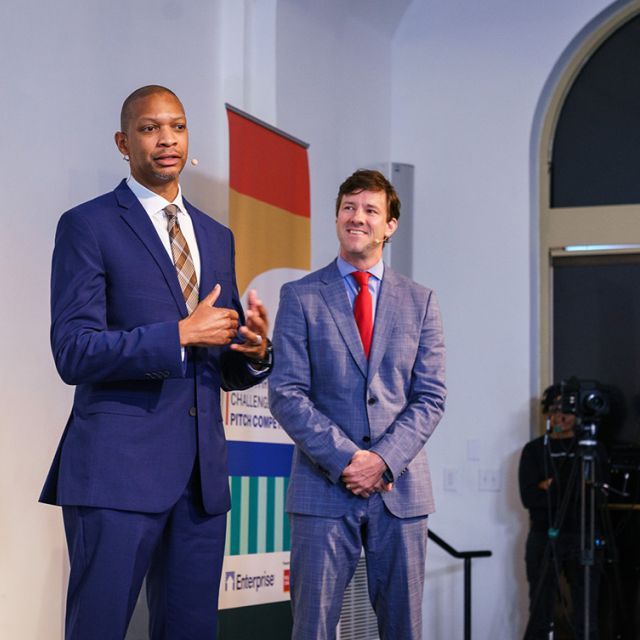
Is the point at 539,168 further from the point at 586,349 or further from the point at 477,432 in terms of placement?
the point at 477,432

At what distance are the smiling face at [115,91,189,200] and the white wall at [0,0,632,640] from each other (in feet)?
3.76

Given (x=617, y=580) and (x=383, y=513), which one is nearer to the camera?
(x=383, y=513)

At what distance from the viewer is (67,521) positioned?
2277 millimetres

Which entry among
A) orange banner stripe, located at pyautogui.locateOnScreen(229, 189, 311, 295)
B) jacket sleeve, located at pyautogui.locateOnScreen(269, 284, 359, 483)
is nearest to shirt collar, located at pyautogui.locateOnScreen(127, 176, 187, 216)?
jacket sleeve, located at pyautogui.locateOnScreen(269, 284, 359, 483)

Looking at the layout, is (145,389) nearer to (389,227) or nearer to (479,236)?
(389,227)

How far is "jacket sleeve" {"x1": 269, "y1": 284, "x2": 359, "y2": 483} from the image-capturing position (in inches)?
111

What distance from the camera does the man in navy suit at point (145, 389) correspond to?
86.5 inches

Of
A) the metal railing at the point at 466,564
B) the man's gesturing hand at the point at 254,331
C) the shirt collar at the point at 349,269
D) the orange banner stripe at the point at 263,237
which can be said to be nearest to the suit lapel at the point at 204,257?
the man's gesturing hand at the point at 254,331

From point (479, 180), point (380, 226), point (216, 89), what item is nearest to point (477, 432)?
point (479, 180)

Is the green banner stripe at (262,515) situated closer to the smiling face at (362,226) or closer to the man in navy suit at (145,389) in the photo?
the smiling face at (362,226)

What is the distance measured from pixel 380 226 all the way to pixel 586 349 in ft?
10.8

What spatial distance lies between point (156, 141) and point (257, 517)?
226 cm

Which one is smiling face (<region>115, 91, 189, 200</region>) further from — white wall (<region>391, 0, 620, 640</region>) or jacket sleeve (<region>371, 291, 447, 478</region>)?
white wall (<region>391, 0, 620, 640</region>)

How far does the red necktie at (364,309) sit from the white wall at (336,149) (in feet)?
4.02
